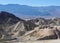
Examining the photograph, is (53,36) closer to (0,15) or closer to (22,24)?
(22,24)

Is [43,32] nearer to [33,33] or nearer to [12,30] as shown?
[33,33]

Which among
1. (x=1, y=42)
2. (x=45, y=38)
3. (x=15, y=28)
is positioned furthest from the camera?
(x=15, y=28)

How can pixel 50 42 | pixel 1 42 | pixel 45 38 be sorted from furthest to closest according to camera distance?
pixel 45 38 → pixel 1 42 → pixel 50 42

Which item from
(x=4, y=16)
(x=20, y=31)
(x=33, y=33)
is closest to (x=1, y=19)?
(x=4, y=16)

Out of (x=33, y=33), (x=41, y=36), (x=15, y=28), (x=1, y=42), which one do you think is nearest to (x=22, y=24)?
(x=15, y=28)

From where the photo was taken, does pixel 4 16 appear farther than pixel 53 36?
Yes

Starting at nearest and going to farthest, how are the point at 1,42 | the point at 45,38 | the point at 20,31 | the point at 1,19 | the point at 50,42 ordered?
the point at 50,42
the point at 1,42
the point at 45,38
the point at 20,31
the point at 1,19

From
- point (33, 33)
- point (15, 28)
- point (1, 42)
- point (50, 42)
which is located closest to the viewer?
point (50, 42)

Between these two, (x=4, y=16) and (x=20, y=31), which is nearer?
(x=20, y=31)
